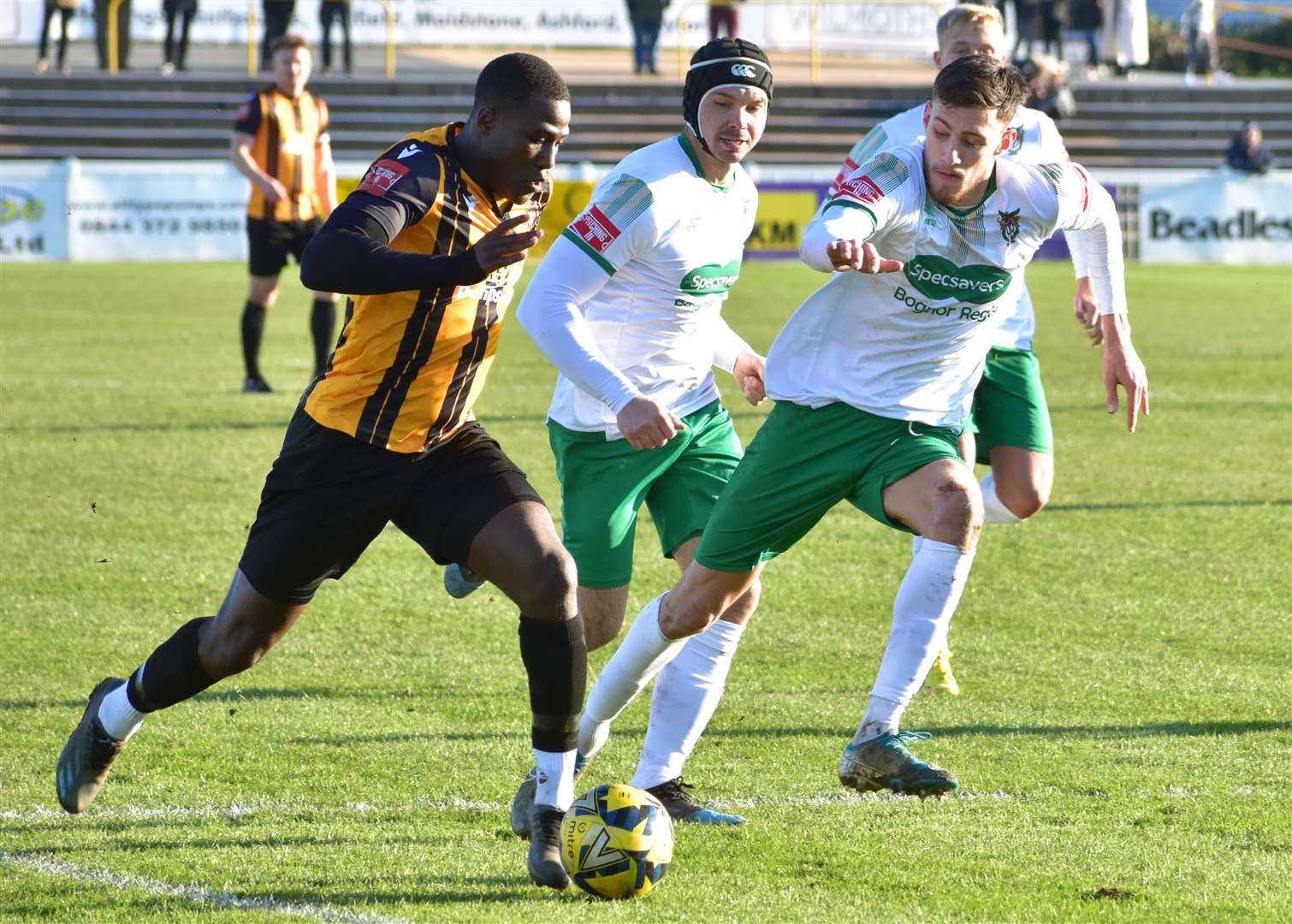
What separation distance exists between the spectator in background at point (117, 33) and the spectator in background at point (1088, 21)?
17557mm

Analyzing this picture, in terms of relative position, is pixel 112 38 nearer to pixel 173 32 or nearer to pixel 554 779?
pixel 173 32

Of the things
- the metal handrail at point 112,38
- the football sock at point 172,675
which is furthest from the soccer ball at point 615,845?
the metal handrail at point 112,38

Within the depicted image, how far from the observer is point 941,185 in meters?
4.57

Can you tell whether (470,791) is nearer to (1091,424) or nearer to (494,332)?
(494,332)

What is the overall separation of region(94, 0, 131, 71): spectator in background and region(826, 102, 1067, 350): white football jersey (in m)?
28.1

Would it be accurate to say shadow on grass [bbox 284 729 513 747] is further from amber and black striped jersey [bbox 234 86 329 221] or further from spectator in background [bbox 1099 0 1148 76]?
spectator in background [bbox 1099 0 1148 76]

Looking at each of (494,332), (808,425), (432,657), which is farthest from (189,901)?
(432,657)

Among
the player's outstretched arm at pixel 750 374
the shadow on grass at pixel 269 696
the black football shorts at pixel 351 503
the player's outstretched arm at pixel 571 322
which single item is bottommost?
the shadow on grass at pixel 269 696

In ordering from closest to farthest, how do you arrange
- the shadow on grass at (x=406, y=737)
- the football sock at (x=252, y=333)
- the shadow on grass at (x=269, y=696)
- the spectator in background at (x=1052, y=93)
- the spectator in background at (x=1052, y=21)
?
1. the shadow on grass at (x=406, y=737)
2. the shadow on grass at (x=269, y=696)
3. the football sock at (x=252, y=333)
4. the spectator in background at (x=1052, y=93)
5. the spectator in background at (x=1052, y=21)

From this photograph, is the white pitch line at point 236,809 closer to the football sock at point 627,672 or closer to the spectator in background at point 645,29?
the football sock at point 627,672

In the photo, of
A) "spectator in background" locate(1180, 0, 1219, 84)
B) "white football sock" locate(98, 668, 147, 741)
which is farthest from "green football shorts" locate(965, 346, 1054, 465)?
"spectator in background" locate(1180, 0, 1219, 84)

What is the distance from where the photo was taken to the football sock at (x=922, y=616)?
14.5ft

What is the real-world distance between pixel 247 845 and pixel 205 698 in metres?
1.51

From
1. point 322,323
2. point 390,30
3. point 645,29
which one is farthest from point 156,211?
point 322,323
